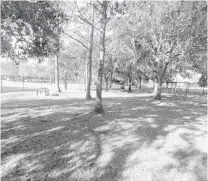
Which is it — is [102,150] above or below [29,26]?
below

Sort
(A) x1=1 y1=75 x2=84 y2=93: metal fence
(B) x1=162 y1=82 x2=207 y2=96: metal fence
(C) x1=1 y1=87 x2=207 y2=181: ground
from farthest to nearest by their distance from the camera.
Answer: (A) x1=1 y1=75 x2=84 y2=93: metal fence, (B) x1=162 y1=82 x2=207 y2=96: metal fence, (C) x1=1 y1=87 x2=207 y2=181: ground

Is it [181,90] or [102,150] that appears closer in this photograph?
[102,150]

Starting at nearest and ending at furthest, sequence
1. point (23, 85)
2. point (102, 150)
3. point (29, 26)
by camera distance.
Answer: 1. point (102, 150)
2. point (29, 26)
3. point (23, 85)

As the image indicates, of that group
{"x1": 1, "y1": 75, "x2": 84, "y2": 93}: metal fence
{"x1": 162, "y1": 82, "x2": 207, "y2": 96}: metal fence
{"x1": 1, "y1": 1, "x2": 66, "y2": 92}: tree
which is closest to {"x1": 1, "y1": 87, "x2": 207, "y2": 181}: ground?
{"x1": 1, "y1": 1, "x2": 66, "y2": 92}: tree

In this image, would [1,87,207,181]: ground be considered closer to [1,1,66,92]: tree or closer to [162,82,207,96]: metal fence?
[1,1,66,92]: tree

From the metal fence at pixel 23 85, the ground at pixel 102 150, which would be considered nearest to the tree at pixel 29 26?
the ground at pixel 102 150

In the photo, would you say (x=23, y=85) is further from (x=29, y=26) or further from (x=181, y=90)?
(x=181, y=90)

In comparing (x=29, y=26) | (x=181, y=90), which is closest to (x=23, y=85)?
(x=29, y=26)

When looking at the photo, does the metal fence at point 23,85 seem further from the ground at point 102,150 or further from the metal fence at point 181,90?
the ground at point 102,150

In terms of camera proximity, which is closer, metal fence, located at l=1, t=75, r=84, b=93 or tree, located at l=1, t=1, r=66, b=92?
tree, located at l=1, t=1, r=66, b=92

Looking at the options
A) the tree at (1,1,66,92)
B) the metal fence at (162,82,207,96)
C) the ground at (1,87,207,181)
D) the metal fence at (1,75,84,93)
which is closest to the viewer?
Answer: the ground at (1,87,207,181)

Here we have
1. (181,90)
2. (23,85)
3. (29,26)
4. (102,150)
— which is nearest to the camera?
(102,150)

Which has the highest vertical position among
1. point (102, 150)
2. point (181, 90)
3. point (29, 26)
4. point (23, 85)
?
point (29, 26)

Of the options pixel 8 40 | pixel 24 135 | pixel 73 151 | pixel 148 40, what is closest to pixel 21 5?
pixel 8 40
